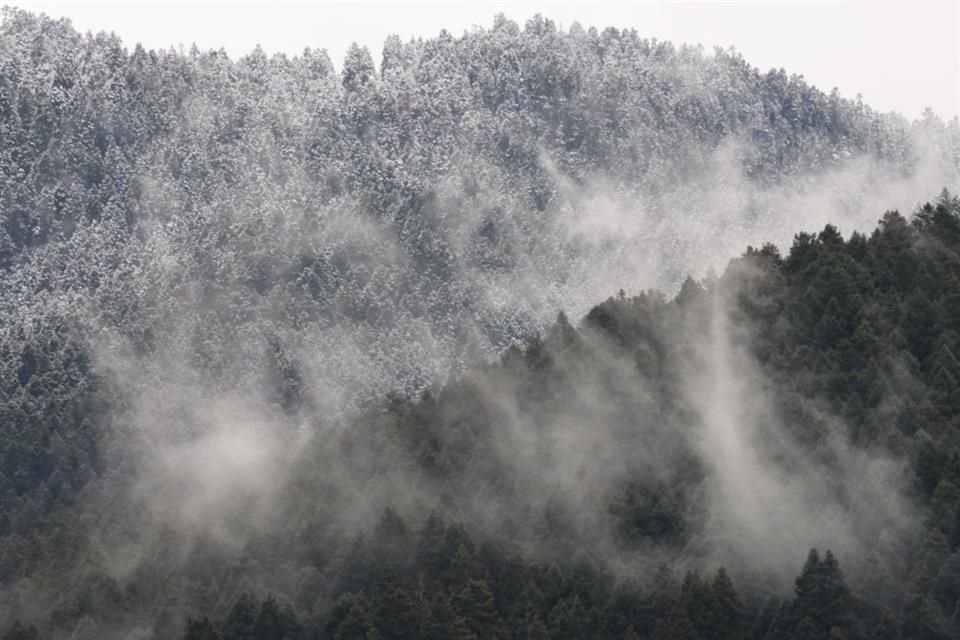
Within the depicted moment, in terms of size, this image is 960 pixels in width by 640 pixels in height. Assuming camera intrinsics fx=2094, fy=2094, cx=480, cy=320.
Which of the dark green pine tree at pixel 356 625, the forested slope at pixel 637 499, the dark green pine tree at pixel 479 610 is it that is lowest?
the dark green pine tree at pixel 356 625

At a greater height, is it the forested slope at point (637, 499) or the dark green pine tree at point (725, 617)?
the forested slope at point (637, 499)

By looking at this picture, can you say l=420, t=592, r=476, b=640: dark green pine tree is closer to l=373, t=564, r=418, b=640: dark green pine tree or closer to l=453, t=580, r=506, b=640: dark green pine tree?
l=453, t=580, r=506, b=640: dark green pine tree

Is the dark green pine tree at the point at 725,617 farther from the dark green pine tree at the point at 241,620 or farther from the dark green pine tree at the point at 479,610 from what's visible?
the dark green pine tree at the point at 241,620

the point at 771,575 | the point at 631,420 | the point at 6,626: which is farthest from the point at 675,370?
the point at 6,626

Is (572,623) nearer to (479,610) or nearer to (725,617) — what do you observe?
(479,610)

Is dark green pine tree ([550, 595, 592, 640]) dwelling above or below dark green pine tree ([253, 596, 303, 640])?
above

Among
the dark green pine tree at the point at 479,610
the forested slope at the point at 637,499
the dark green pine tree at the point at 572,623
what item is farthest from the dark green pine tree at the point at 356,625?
the dark green pine tree at the point at 572,623

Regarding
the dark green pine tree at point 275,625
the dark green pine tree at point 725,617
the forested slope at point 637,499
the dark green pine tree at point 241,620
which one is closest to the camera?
the dark green pine tree at point 725,617

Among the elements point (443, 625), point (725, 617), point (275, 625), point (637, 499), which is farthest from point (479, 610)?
point (725, 617)

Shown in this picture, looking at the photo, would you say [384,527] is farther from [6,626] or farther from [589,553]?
[6,626]

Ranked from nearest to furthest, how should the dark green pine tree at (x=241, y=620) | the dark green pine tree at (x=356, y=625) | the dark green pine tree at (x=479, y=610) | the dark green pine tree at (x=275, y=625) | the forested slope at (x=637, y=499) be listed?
the forested slope at (x=637, y=499), the dark green pine tree at (x=479, y=610), the dark green pine tree at (x=356, y=625), the dark green pine tree at (x=275, y=625), the dark green pine tree at (x=241, y=620)

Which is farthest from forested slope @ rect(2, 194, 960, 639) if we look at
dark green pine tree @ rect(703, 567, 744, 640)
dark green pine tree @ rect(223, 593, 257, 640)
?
dark green pine tree @ rect(223, 593, 257, 640)

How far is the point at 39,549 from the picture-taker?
586 feet

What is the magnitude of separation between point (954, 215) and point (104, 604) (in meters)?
74.3
